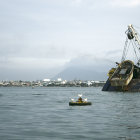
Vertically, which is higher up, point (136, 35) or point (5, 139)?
point (136, 35)

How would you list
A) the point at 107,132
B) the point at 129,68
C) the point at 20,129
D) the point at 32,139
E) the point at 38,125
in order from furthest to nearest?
the point at 129,68 → the point at 38,125 → the point at 20,129 → the point at 107,132 → the point at 32,139

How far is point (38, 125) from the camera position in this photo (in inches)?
1415

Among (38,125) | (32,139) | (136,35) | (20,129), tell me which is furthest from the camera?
(136,35)

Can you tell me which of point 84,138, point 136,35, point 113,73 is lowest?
point 84,138

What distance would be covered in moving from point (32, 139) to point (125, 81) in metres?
96.5

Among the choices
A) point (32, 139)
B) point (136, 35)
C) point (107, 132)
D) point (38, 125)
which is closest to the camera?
point (32, 139)

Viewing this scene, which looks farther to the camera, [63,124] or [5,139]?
[63,124]

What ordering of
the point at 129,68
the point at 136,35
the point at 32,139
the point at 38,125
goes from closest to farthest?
the point at 32,139
the point at 38,125
the point at 129,68
the point at 136,35

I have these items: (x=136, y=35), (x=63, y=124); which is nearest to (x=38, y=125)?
(x=63, y=124)

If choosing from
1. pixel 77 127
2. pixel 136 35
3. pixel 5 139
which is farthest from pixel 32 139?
pixel 136 35

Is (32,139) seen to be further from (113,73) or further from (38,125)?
(113,73)

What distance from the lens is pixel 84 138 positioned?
28.2 metres

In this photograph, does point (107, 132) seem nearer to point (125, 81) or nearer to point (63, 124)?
point (63, 124)

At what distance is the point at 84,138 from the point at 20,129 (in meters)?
8.85
